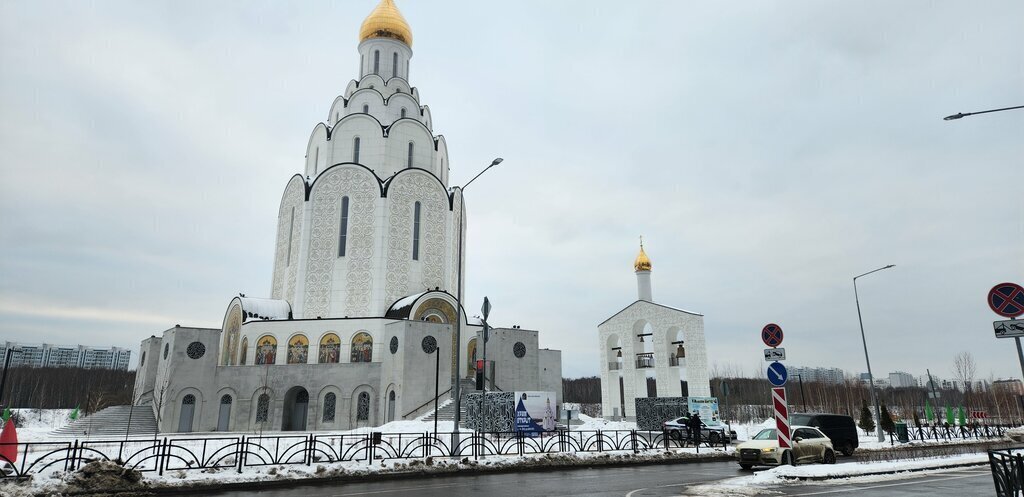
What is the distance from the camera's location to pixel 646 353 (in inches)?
1801

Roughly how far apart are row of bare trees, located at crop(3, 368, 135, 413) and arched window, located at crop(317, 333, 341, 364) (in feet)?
166

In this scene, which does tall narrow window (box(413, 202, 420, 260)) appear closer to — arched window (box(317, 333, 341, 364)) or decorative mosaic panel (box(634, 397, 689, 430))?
arched window (box(317, 333, 341, 364))

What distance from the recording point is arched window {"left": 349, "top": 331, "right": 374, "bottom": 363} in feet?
113

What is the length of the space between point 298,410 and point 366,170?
53.2 ft

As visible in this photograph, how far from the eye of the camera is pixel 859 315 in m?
26.1

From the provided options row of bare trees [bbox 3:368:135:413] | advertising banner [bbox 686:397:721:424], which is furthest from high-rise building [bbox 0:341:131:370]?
advertising banner [bbox 686:397:721:424]

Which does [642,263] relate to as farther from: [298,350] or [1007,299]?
[1007,299]

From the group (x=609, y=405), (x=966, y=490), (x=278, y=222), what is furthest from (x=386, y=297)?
(x=966, y=490)

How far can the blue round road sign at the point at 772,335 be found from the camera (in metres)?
14.5

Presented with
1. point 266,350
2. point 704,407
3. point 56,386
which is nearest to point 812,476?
point 704,407

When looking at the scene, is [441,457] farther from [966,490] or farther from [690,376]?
[690,376]

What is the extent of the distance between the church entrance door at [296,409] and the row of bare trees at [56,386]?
49542mm

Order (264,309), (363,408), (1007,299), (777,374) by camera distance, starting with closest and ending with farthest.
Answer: (1007,299) → (777,374) → (363,408) → (264,309)

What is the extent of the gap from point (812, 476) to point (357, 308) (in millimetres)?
29569
